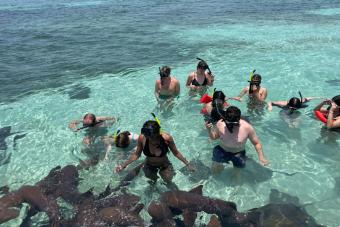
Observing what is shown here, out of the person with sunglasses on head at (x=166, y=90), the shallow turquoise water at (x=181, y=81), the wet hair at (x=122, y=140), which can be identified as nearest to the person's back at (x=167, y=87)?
the person with sunglasses on head at (x=166, y=90)

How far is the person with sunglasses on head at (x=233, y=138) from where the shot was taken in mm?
5868

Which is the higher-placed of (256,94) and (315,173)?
(256,94)

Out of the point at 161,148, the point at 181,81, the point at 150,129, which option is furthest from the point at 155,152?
the point at 181,81

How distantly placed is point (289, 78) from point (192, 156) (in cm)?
612

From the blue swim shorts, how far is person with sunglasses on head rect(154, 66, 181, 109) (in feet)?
11.0

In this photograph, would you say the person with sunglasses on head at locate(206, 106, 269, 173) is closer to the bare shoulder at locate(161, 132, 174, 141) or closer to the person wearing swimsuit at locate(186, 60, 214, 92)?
the bare shoulder at locate(161, 132, 174, 141)

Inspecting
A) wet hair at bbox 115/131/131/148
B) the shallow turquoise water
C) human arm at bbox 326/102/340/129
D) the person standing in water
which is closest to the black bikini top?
the shallow turquoise water

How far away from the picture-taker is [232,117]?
577 cm

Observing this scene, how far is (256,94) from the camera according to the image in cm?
884

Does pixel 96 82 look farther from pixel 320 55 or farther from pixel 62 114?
pixel 320 55

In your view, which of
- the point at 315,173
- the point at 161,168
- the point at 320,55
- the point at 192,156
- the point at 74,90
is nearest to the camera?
the point at 161,168

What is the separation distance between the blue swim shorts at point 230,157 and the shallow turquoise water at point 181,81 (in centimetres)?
46

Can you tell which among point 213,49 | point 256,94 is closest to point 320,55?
point 213,49

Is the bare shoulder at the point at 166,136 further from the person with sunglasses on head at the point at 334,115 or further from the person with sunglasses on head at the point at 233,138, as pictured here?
the person with sunglasses on head at the point at 334,115
